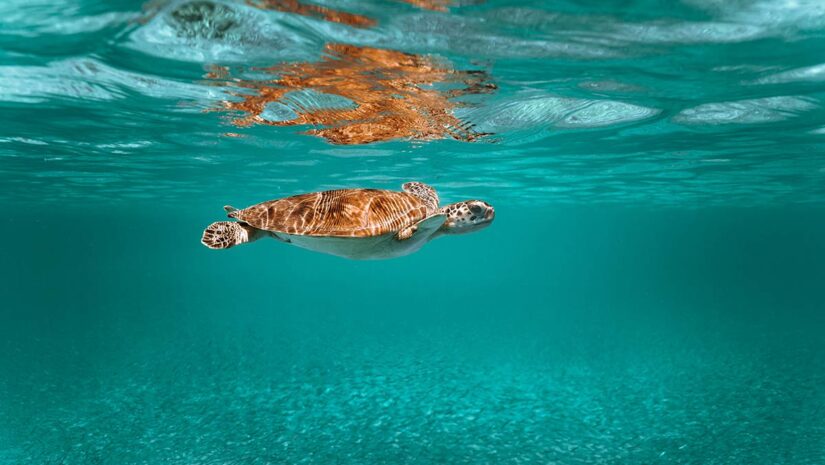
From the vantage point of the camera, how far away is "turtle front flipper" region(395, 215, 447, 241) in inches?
201

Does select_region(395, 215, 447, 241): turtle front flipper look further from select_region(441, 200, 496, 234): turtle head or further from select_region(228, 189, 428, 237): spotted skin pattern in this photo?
select_region(441, 200, 496, 234): turtle head

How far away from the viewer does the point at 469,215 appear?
5629 millimetres

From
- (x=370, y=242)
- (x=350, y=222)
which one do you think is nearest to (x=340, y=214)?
(x=350, y=222)

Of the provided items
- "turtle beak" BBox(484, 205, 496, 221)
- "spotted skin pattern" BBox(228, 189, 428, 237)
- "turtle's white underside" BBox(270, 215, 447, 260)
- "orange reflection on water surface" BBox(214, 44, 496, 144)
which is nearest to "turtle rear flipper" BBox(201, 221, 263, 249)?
"spotted skin pattern" BBox(228, 189, 428, 237)

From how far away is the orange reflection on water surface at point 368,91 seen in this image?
861 centimetres

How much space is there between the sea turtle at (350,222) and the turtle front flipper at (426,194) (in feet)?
0.15

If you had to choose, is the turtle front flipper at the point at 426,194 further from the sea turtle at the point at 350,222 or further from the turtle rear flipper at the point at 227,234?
the turtle rear flipper at the point at 227,234

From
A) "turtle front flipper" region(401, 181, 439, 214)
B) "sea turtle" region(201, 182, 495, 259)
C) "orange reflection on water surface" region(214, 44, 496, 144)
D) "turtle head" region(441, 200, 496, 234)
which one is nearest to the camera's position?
"sea turtle" region(201, 182, 495, 259)

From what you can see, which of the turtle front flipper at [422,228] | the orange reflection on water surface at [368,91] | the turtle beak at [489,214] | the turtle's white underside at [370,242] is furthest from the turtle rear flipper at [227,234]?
the orange reflection on water surface at [368,91]

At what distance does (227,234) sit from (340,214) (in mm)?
1326

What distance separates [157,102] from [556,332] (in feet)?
106

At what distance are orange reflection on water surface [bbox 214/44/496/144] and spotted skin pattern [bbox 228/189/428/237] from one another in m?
3.48

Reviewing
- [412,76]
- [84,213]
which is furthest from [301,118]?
[84,213]

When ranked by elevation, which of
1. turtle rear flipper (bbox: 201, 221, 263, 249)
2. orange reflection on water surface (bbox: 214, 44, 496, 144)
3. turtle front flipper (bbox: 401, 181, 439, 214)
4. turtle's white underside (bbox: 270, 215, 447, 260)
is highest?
orange reflection on water surface (bbox: 214, 44, 496, 144)
